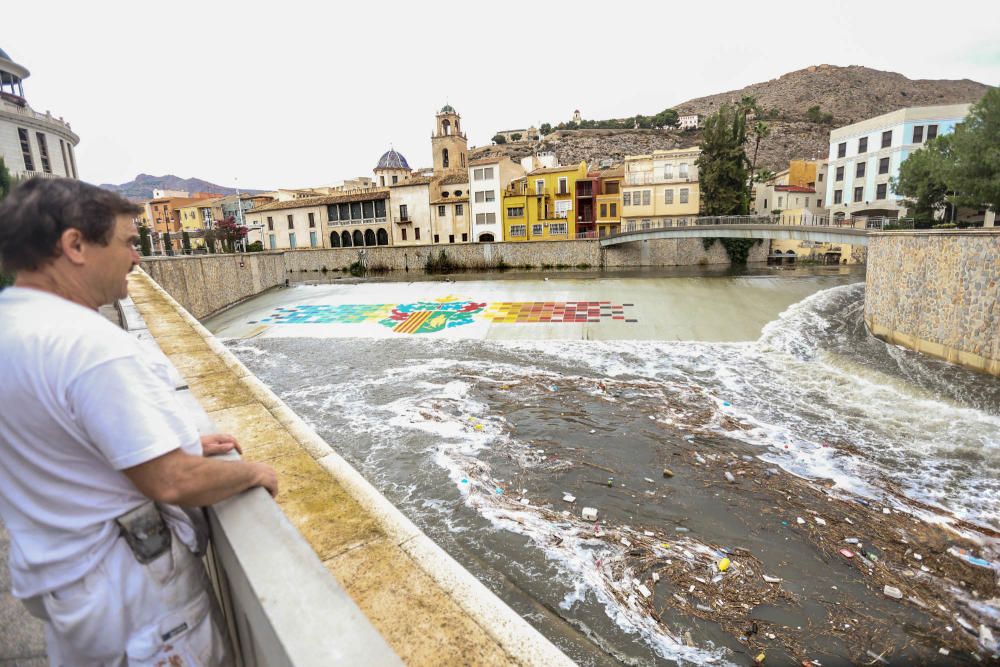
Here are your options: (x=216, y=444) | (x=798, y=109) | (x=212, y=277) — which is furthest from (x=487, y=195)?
(x=798, y=109)

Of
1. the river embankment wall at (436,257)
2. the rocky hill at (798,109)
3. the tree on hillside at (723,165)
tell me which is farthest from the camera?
the rocky hill at (798,109)

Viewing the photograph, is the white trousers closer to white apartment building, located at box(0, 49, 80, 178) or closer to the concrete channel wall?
the concrete channel wall

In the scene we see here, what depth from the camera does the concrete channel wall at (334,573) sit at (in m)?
1.40

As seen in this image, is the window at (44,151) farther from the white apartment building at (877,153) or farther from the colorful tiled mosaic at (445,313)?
the white apartment building at (877,153)

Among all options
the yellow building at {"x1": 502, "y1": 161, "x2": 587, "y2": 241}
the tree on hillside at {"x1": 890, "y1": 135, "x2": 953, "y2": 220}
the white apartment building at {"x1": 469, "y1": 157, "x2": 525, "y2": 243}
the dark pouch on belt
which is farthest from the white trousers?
the white apartment building at {"x1": 469, "y1": 157, "x2": 525, "y2": 243}

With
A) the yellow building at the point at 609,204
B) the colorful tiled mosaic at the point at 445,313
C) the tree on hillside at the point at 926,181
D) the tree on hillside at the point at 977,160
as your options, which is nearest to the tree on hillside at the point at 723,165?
the yellow building at the point at 609,204

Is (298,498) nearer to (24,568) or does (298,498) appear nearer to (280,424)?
(280,424)

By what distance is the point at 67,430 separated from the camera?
58.6 inches

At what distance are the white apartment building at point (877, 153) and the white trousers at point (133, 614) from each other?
50194 mm

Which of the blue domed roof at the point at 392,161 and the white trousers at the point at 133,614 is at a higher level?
the blue domed roof at the point at 392,161

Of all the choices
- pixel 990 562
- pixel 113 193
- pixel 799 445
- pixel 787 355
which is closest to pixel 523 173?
pixel 787 355

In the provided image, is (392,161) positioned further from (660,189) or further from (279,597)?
(279,597)

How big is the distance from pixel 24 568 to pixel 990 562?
1033 centimetres

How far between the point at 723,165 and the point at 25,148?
159ft
